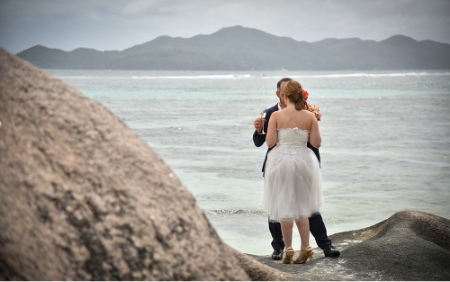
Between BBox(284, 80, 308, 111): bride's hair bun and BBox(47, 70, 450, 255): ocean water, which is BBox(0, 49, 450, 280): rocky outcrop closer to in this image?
BBox(284, 80, 308, 111): bride's hair bun

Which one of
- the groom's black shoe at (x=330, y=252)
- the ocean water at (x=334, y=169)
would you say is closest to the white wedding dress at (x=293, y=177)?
the groom's black shoe at (x=330, y=252)

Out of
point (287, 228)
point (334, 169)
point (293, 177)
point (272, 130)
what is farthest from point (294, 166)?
point (334, 169)

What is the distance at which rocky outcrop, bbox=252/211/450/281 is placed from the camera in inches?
196

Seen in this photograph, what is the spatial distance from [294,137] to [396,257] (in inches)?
62.9

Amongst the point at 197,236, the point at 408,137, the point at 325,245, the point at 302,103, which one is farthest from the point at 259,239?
the point at 408,137

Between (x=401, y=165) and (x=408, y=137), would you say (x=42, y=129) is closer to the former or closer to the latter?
(x=401, y=165)

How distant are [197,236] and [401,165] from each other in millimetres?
10967

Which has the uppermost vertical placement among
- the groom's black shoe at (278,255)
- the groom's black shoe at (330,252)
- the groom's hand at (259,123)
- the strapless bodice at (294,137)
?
the groom's hand at (259,123)

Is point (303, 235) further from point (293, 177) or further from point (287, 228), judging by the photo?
point (293, 177)

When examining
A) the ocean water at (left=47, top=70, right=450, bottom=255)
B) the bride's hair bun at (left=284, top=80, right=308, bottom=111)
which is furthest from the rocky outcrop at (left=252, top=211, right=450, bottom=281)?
the bride's hair bun at (left=284, top=80, right=308, bottom=111)

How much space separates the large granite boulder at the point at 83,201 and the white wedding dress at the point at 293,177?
2.89m

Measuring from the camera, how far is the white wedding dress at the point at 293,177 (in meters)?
5.43

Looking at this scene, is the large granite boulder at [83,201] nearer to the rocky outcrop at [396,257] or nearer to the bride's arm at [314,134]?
the rocky outcrop at [396,257]

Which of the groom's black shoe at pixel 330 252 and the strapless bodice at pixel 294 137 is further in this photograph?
the groom's black shoe at pixel 330 252
